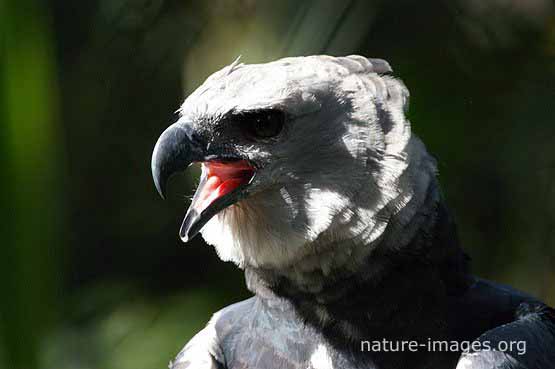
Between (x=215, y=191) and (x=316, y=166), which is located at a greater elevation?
(x=316, y=166)

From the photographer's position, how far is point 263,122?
158cm

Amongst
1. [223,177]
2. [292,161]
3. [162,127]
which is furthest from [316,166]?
[162,127]

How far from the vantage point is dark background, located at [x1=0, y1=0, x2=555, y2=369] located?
7.66 ft

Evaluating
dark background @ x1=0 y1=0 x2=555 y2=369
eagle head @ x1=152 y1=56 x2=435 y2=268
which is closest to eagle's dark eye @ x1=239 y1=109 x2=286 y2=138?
eagle head @ x1=152 y1=56 x2=435 y2=268

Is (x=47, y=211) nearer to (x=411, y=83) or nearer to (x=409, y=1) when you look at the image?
(x=411, y=83)

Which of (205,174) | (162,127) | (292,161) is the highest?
(292,161)

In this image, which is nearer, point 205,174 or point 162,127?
point 205,174

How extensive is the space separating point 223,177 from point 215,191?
48mm

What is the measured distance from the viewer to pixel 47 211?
2.37m

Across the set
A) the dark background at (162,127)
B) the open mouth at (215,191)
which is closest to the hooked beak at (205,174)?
the open mouth at (215,191)

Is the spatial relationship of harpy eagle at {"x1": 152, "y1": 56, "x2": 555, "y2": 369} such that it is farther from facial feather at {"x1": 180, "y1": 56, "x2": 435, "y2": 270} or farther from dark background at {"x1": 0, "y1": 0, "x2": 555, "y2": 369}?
dark background at {"x1": 0, "y1": 0, "x2": 555, "y2": 369}

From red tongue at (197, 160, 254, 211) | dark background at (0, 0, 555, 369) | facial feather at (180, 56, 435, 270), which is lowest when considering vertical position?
dark background at (0, 0, 555, 369)

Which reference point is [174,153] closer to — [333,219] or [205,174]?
[205,174]

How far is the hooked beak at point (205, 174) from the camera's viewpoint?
1543mm
